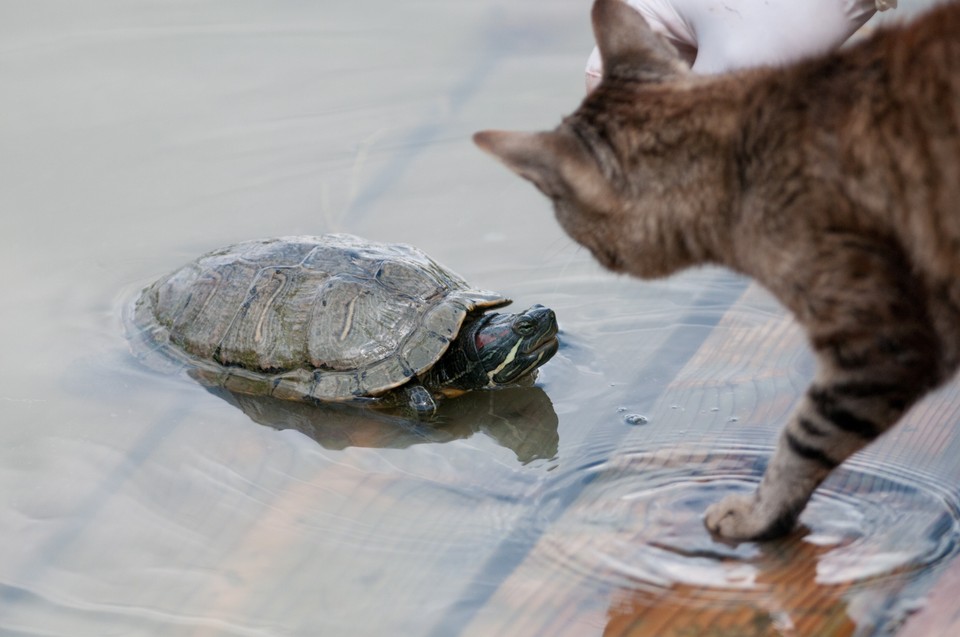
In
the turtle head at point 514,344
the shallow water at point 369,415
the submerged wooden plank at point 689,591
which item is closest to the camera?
the submerged wooden plank at point 689,591

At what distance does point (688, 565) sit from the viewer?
2916 mm

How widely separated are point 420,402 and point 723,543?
5.98ft

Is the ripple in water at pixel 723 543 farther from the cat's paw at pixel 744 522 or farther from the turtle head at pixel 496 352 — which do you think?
the turtle head at pixel 496 352

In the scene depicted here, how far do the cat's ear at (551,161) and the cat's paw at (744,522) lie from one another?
86 centimetres

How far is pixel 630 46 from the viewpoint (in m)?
2.99

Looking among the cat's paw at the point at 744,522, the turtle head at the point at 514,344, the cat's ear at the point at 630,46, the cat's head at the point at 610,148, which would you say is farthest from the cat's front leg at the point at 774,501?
the turtle head at the point at 514,344

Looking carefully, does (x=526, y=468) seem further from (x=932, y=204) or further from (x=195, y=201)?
(x=195, y=201)

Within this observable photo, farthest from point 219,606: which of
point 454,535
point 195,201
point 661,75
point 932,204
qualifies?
point 195,201

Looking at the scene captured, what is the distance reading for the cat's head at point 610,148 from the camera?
2.74 metres

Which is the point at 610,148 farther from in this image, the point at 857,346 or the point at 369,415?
the point at 369,415

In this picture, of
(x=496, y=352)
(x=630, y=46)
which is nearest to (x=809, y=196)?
(x=630, y=46)

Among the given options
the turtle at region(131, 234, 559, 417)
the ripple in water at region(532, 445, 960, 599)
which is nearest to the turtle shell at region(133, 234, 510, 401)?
the turtle at region(131, 234, 559, 417)

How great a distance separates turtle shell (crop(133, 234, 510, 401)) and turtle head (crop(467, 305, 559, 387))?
132 millimetres

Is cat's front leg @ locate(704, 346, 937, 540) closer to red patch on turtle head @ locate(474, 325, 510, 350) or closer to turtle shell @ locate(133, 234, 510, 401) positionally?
red patch on turtle head @ locate(474, 325, 510, 350)
